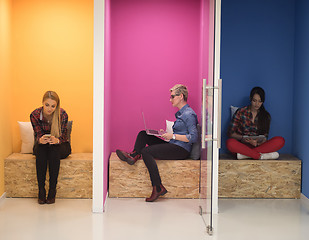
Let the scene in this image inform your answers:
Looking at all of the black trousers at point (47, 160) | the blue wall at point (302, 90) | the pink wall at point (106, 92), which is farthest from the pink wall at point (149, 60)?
the blue wall at point (302, 90)

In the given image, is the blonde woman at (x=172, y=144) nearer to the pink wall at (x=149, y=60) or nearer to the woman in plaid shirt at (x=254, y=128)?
the pink wall at (x=149, y=60)

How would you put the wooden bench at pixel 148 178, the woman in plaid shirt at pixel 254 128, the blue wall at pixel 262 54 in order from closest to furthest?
1. the wooden bench at pixel 148 178
2. the woman in plaid shirt at pixel 254 128
3. the blue wall at pixel 262 54

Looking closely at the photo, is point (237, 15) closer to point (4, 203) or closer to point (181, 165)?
A: point (181, 165)

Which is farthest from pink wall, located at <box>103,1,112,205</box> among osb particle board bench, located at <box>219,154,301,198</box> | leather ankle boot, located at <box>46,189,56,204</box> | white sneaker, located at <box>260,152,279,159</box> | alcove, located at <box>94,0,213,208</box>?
white sneaker, located at <box>260,152,279,159</box>

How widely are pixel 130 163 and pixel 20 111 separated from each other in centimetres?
161

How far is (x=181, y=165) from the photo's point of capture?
5.22 m

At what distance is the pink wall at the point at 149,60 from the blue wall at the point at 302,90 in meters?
1.20

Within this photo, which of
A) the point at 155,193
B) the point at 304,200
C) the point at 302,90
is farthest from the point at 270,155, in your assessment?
the point at 155,193

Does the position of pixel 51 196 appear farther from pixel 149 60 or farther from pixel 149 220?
pixel 149 60

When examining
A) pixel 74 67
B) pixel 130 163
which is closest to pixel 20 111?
pixel 74 67

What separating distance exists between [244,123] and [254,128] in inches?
5.4

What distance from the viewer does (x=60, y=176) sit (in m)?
5.12

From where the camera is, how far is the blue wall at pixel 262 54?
5734 mm

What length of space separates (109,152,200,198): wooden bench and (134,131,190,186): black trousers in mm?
70
